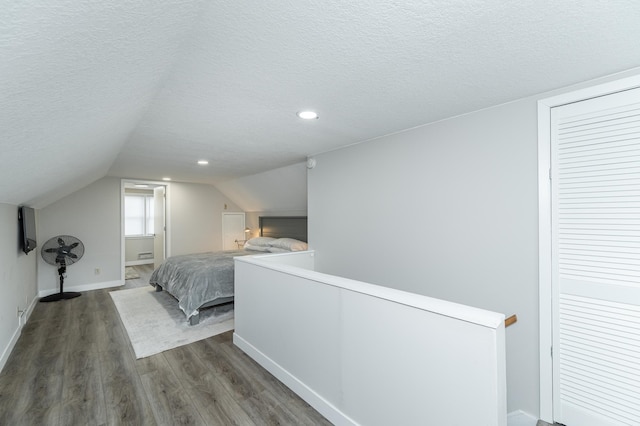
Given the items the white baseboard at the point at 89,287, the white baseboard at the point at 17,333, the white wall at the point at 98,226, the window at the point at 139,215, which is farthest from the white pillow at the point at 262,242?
the window at the point at 139,215

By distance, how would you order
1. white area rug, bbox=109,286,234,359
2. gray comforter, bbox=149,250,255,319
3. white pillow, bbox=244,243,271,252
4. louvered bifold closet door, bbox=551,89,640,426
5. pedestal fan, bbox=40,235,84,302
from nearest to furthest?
louvered bifold closet door, bbox=551,89,640,426 < white area rug, bbox=109,286,234,359 < gray comforter, bbox=149,250,255,319 < pedestal fan, bbox=40,235,84,302 < white pillow, bbox=244,243,271,252

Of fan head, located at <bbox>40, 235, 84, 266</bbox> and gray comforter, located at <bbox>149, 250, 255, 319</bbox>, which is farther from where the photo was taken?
fan head, located at <bbox>40, 235, 84, 266</bbox>

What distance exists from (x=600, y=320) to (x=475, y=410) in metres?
1.12

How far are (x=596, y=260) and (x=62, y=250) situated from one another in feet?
21.0

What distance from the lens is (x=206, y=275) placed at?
359 centimetres

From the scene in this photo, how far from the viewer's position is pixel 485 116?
6.82ft

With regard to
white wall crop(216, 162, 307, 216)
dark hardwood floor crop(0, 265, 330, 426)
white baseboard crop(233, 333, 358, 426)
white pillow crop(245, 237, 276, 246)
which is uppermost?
white wall crop(216, 162, 307, 216)

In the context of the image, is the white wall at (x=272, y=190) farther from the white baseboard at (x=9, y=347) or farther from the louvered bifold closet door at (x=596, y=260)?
the white baseboard at (x=9, y=347)

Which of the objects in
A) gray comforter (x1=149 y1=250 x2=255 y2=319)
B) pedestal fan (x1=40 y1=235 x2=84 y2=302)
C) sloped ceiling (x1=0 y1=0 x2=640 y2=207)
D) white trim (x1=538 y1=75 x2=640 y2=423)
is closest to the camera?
sloped ceiling (x1=0 y1=0 x2=640 y2=207)

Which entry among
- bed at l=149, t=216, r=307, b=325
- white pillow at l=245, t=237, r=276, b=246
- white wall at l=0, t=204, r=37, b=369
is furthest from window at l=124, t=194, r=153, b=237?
white wall at l=0, t=204, r=37, b=369

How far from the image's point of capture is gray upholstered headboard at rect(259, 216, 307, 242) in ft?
16.1

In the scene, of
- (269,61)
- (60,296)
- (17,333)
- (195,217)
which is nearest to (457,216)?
(269,61)

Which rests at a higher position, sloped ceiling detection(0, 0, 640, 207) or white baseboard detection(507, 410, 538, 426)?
sloped ceiling detection(0, 0, 640, 207)

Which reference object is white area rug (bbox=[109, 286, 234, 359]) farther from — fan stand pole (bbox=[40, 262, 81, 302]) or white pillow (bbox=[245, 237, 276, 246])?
white pillow (bbox=[245, 237, 276, 246])
